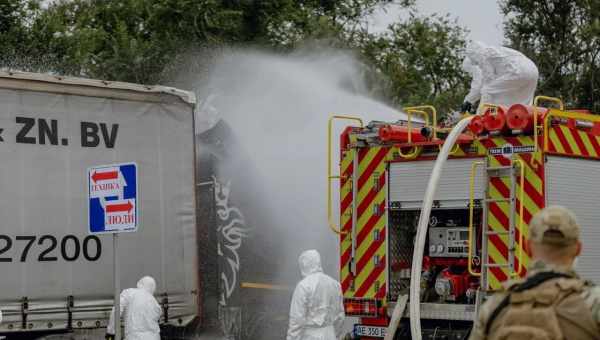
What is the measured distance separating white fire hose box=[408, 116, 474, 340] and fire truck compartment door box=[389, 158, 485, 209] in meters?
0.32

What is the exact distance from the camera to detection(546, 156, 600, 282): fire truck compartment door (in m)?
8.91

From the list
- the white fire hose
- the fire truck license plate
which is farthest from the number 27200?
the white fire hose

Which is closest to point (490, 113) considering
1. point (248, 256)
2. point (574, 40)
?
point (248, 256)

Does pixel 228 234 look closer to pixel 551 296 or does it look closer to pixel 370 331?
pixel 370 331

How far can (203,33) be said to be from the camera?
21219 millimetres

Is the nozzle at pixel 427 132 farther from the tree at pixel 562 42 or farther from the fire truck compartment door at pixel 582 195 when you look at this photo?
the tree at pixel 562 42

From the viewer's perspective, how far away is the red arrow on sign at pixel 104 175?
8984 millimetres

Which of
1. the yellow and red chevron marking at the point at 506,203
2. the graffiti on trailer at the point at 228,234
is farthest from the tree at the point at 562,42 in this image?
the yellow and red chevron marking at the point at 506,203

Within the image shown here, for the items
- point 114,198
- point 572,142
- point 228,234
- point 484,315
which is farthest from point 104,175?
point 484,315

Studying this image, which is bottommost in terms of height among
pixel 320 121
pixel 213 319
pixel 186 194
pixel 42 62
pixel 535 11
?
pixel 213 319

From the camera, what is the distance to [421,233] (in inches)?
344

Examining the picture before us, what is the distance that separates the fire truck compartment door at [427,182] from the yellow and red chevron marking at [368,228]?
0.46 feet

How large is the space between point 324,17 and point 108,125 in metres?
11.8

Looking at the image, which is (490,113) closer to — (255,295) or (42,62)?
(255,295)
